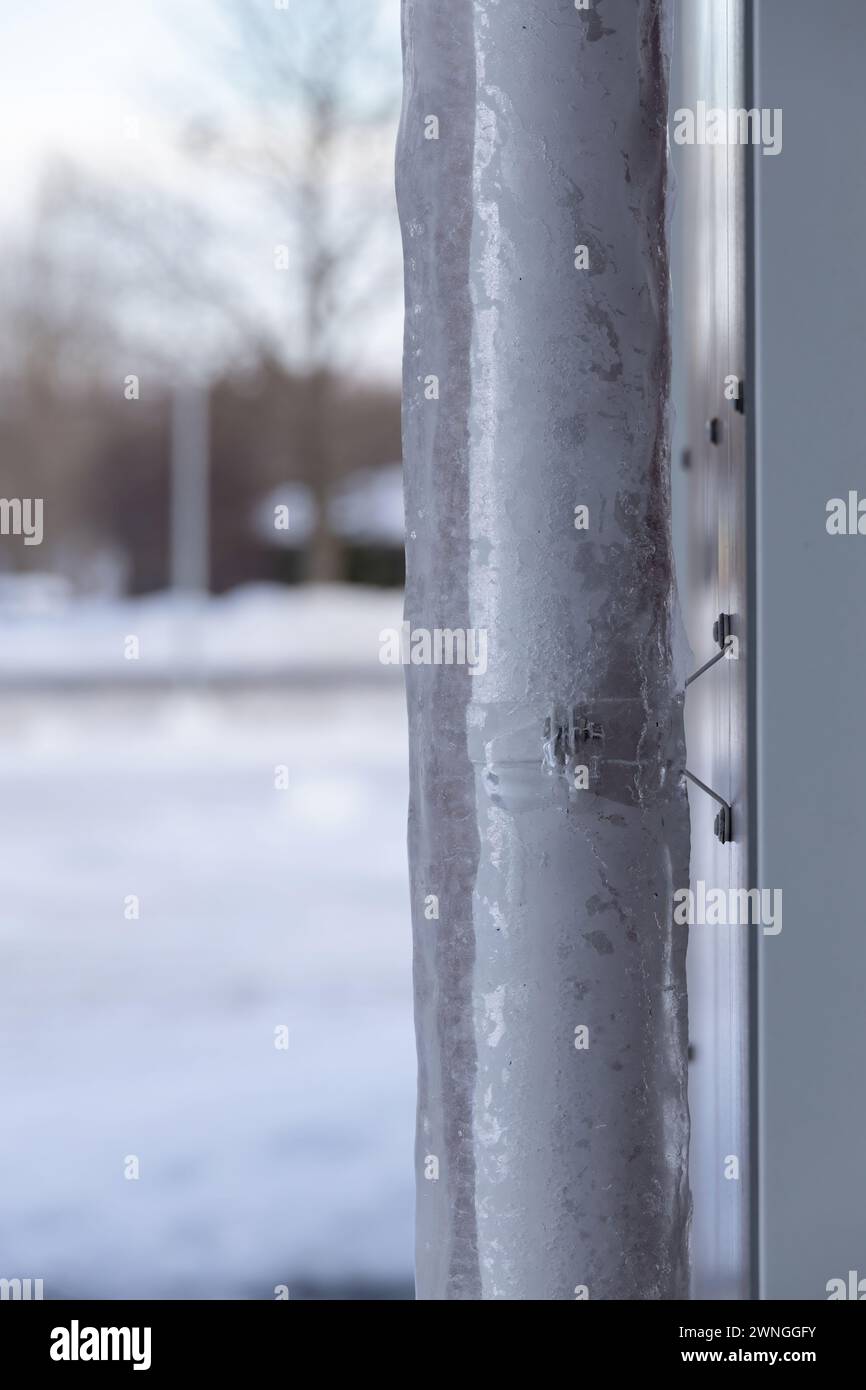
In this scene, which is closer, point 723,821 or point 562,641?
point 562,641

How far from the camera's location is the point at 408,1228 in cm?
254

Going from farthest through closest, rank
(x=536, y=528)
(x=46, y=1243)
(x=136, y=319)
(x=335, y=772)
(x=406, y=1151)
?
(x=136, y=319)
(x=335, y=772)
(x=406, y=1151)
(x=46, y=1243)
(x=536, y=528)

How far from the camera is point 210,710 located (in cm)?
1229

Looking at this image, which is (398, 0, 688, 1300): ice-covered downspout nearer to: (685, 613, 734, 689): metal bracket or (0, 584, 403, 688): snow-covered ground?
(685, 613, 734, 689): metal bracket

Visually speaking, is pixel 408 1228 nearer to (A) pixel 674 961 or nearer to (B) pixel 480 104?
(A) pixel 674 961

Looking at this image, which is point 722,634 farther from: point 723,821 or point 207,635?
point 207,635

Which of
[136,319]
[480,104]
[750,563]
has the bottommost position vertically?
[750,563]

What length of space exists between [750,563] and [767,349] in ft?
0.70

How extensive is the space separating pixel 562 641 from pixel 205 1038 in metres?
3.03

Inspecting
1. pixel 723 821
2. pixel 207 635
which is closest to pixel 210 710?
pixel 207 635

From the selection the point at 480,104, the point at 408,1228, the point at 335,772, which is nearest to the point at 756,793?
the point at 480,104

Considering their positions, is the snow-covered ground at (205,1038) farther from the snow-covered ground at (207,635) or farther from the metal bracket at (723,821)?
Answer: the snow-covered ground at (207,635)

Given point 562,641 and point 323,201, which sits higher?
point 323,201

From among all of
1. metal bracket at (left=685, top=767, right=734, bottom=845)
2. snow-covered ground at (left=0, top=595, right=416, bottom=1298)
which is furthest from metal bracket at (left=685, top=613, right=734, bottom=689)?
snow-covered ground at (left=0, top=595, right=416, bottom=1298)
